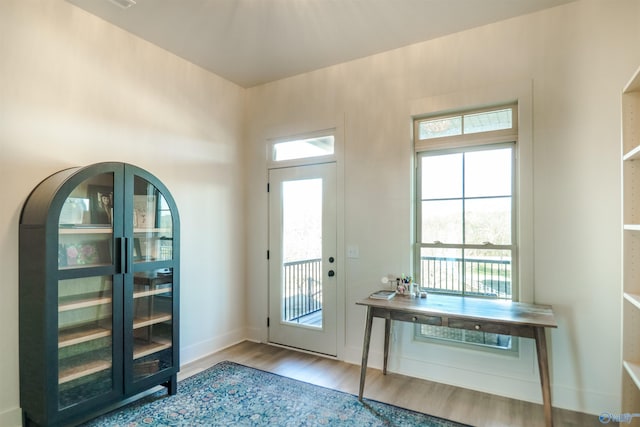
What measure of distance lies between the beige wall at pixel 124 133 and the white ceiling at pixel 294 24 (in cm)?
28

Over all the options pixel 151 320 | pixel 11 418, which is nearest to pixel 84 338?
pixel 151 320

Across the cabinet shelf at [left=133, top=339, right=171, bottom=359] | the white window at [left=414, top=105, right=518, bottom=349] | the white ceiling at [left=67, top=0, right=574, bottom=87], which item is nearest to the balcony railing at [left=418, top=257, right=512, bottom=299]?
the white window at [left=414, top=105, right=518, bottom=349]

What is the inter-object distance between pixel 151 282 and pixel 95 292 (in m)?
0.42

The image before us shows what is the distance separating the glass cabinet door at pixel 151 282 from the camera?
106 inches

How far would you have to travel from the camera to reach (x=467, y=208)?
9.98 feet

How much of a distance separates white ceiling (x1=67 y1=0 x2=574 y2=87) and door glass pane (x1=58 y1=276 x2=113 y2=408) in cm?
212

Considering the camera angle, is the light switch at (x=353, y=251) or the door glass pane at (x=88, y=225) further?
the light switch at (x=353, y=251)

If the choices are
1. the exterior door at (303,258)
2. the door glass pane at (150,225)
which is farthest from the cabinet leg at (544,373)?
the door glass pane at (150,225)

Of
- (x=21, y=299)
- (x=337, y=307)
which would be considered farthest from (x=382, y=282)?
(x=21, y=299)

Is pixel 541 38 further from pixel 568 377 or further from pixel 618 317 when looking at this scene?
pixel 568 377

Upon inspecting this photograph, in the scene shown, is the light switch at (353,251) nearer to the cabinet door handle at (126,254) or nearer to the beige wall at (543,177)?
the beige wall at (543,177)

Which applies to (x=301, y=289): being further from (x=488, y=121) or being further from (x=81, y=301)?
(x=488, y=121)

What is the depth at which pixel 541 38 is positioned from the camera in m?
2.70

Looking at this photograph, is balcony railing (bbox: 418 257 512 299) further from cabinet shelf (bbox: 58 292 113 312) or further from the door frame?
cabinet shelf (bbox: 58 292 113 312)
